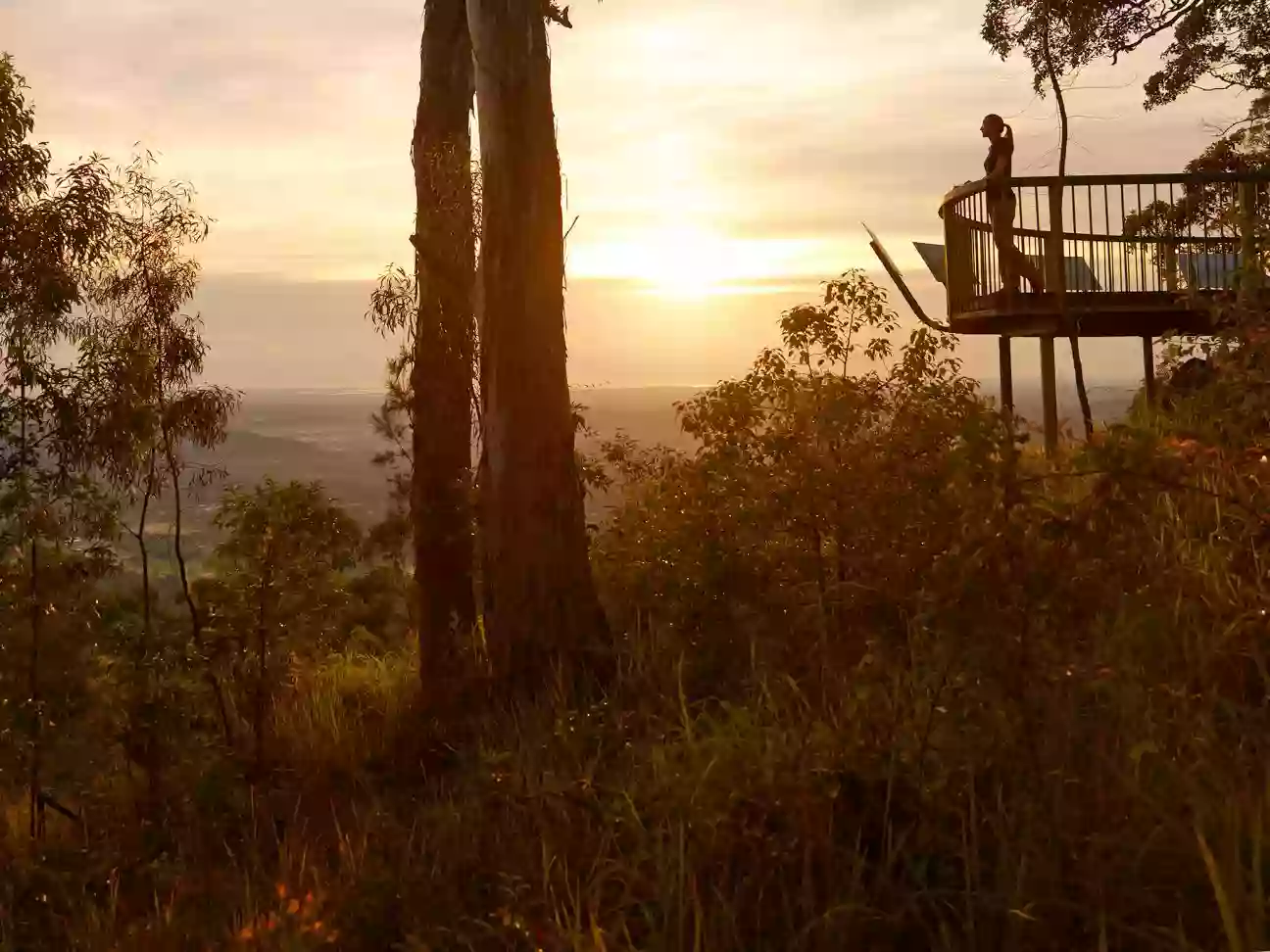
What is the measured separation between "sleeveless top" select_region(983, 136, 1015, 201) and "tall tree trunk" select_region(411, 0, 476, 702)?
4815mm

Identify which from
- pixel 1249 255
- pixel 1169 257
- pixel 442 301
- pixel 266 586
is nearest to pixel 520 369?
pixel 266 586

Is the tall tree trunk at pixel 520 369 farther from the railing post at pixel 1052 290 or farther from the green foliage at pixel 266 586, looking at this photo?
the railing post at pixel 1052 290

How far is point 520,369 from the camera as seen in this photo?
7180 mm

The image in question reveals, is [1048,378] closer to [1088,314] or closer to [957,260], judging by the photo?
[1088,314]

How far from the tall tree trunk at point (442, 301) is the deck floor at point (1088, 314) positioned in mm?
5204

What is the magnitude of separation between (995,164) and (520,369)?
21.3ft

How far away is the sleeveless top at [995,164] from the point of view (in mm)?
11422

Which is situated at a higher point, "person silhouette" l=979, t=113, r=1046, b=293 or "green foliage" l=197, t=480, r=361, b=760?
"person silhouette" l=979, t=113, r=1046, b=293

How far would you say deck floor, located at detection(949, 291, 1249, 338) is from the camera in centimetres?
1210

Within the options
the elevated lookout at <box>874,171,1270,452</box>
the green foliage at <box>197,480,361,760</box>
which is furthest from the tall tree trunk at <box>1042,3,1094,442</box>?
the green foliage at <box>197,480,361,760</box>

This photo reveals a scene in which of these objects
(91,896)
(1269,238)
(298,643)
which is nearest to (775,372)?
(1269,238)

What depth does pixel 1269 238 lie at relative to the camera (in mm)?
5879

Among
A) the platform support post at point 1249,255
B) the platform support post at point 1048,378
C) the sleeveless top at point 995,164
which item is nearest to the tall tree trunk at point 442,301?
the sleeveless top at point 995,164

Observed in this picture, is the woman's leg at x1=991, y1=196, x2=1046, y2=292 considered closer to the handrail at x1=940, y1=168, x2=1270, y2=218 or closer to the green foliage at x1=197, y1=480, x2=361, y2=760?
the handrail at x1=940, y1=168, x2=1270, y2=218
